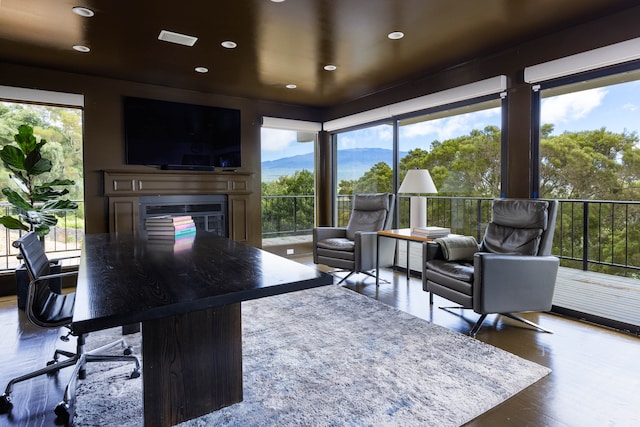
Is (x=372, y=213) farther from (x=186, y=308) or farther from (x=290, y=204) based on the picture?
(x=186, y=308)

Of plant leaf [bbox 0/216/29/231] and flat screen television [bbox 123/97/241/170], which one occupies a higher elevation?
flat screen television [bbox 123/97/241/170]

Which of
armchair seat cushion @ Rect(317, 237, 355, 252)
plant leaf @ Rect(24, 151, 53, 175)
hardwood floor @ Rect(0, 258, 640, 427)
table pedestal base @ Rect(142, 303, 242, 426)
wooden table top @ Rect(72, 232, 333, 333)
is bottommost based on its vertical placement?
hardwood floor @ Rect(0, 258, 640, 427)

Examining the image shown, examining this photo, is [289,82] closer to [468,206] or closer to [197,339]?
[468,206]

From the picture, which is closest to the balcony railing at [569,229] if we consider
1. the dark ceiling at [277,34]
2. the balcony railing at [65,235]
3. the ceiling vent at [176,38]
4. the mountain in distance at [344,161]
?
the balcony railing at [65,235]

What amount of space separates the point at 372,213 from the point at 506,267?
7.12 ft

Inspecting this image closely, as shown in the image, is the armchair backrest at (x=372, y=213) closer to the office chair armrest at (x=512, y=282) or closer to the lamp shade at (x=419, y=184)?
the lamp shade at (x=419, y=184)

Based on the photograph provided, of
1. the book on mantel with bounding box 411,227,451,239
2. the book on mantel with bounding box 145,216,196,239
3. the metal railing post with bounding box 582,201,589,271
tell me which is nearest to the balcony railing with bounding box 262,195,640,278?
the metal railing post with bounding box 582,201,589,271

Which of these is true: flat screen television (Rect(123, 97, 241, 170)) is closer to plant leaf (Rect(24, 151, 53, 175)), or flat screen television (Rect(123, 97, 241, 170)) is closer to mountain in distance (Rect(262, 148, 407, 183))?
mountain in distance (Rect(262, 148, 407, 183))

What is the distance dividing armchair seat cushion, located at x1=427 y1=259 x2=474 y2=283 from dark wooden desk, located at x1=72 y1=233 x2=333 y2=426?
1.70 meters

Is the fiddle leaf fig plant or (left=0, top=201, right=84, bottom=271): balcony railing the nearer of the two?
the fiddle leaf fig plant

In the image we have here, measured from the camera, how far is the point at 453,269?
2980 millimetres

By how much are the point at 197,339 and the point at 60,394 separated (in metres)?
1.07

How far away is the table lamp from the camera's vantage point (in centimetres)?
378

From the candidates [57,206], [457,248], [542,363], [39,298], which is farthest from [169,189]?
[542,363]
